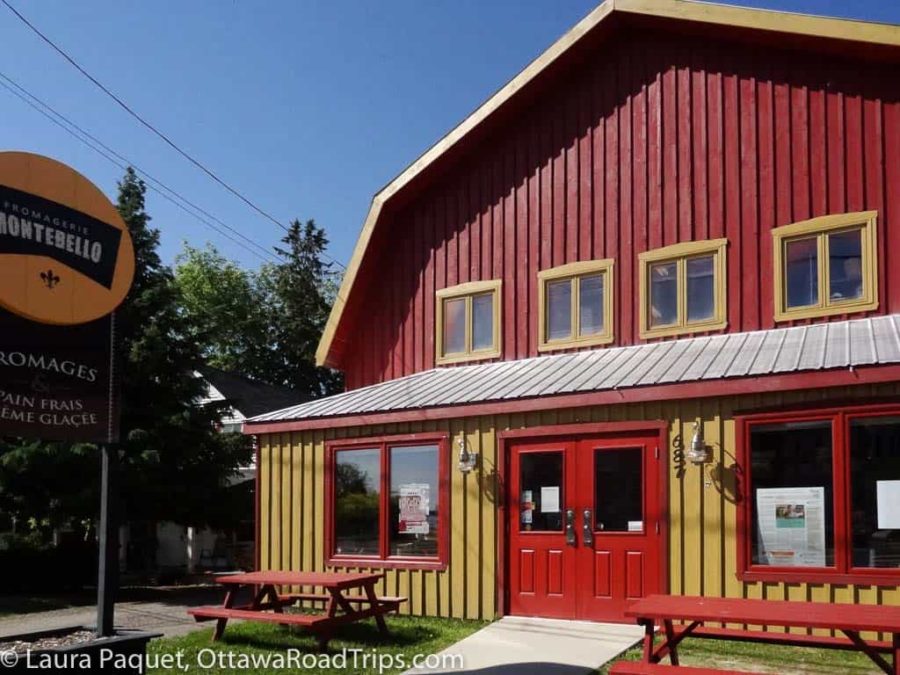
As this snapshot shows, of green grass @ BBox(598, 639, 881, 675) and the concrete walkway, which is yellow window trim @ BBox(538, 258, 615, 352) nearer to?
the concrete walkway

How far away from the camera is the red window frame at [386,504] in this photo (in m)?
12.9

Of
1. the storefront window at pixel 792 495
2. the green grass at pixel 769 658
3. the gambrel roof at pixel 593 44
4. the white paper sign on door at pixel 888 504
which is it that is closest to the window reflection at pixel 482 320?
the gambrel roof at pixel 593 44

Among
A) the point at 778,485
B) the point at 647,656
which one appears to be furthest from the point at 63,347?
the point at 778,485

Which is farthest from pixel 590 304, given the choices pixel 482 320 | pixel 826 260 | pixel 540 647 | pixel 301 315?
pixel 301 315

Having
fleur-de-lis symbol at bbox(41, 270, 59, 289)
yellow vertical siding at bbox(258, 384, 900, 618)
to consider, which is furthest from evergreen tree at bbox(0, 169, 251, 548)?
fleur-de-lis symbol at bbox(41, 270, 59, 289)

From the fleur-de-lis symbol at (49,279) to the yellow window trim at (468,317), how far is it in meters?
8.08

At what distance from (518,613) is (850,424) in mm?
4472

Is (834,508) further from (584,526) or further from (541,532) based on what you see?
(541,532)

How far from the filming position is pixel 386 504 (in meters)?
13.6

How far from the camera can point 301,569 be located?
563 inches

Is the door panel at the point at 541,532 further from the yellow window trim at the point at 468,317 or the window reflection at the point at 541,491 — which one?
the yellow window trim at the point at 468,317

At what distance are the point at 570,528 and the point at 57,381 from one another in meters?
6.23

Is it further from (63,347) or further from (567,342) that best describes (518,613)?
(63,347)

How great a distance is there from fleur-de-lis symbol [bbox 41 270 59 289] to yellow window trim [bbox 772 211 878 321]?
27.4ft
